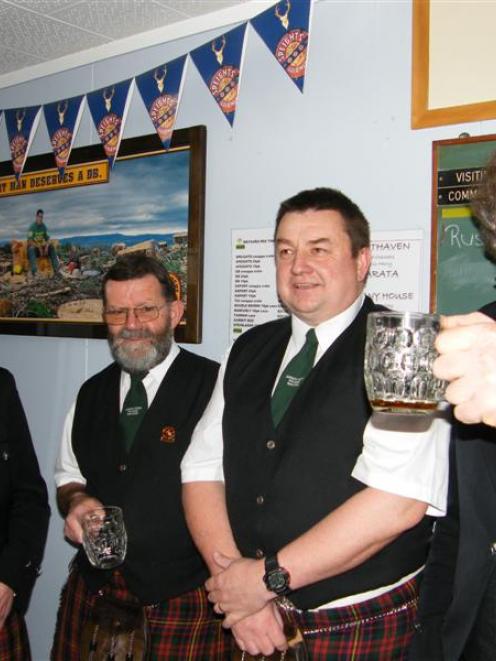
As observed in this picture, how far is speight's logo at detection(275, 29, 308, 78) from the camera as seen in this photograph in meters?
2.01

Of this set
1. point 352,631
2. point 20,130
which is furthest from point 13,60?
point 352,631

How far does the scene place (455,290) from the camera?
1812 mm

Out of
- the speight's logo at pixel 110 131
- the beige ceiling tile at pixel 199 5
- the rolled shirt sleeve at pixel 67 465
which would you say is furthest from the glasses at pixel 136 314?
the beige ceiling tile at pixel 199 5

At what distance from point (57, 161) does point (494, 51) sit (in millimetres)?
1687

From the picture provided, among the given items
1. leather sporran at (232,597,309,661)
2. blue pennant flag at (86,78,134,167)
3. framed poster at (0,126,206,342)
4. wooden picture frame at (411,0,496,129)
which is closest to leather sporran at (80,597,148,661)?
leather sporran at (232,597,309,661)

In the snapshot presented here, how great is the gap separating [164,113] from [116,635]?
1721mm

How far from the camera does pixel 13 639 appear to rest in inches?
81.0

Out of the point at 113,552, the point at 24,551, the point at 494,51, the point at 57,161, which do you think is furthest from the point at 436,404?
the point at 57,161

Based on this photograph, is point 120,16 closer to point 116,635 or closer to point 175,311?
point 175,311

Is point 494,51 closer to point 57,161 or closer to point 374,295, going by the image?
point 374,295

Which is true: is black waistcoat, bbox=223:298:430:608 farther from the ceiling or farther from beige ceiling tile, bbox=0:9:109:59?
beige ceiling tile, bbox=0:9:109:59

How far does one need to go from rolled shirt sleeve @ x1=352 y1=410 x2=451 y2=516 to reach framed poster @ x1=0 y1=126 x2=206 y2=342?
107 centimetres

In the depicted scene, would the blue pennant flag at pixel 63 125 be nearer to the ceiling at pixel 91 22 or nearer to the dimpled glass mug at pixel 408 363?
the ceiling at pixel 91 22

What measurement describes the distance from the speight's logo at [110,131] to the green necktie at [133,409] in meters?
0.94
